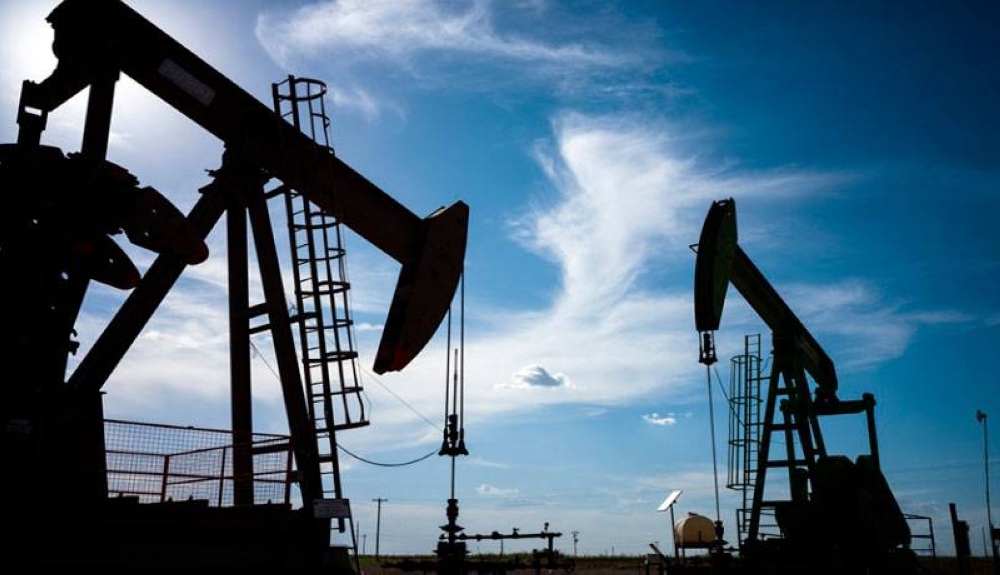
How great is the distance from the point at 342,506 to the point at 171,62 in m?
4.63

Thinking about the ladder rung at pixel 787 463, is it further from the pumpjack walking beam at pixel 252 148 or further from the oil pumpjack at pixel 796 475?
the pumpjack walking beam at pixel 252 148

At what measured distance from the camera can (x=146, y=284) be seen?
843cm

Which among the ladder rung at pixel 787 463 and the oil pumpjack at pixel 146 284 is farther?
the ladder rung at pixel 787 463

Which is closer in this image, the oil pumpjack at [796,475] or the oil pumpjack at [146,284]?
the oil pumpjack at [146,284]

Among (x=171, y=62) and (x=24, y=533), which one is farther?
(x=171, y=62)

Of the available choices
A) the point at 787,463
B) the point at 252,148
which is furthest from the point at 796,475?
the point at 252,148

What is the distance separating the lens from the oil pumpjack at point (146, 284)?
22.3ft

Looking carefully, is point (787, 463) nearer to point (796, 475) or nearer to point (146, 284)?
point (796, 475)

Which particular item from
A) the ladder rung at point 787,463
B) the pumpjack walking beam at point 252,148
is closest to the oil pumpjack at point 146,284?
the pumpjack walking beam at point 252,148

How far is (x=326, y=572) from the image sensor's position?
7.76 m

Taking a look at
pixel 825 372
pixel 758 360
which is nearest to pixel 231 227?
pixel 758 360

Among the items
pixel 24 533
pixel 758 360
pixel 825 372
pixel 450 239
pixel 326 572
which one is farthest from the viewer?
pixel 825 372

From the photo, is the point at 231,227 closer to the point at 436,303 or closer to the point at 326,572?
the point at 436,303

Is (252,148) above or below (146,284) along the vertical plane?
above
